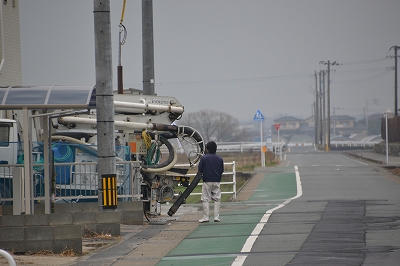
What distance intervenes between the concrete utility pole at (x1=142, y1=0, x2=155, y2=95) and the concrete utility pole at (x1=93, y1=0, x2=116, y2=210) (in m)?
8.32

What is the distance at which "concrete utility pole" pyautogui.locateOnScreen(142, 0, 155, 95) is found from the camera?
23.7 metres

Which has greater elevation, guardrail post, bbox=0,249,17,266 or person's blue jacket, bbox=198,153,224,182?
person's blue jacket, bbox=198,153,224,182

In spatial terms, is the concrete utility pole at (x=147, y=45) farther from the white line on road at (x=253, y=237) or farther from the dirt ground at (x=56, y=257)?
the dirt ground at (x=56, y=257)

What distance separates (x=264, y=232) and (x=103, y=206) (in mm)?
3153

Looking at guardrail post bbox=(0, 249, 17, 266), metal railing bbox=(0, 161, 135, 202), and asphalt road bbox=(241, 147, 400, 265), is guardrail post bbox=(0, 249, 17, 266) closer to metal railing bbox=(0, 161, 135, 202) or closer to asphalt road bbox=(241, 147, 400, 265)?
asphalt road bbox=(241, 147, 400, 265)

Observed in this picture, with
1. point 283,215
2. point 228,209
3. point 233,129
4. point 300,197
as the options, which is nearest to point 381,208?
point 283,215

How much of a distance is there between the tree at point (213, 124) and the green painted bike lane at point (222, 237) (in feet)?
348

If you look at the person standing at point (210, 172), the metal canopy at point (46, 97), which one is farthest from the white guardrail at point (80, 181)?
the metal canopy at point (46, 97)

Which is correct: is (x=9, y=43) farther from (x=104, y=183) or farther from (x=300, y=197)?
(x=104, y=183)

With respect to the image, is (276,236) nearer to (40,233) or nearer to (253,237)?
(253,237)

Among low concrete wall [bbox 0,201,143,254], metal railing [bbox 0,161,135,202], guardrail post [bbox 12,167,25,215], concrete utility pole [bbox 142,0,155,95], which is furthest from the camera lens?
concrete utility pole [bbox 142,0,155,95]

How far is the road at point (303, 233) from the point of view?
12156 millimetres

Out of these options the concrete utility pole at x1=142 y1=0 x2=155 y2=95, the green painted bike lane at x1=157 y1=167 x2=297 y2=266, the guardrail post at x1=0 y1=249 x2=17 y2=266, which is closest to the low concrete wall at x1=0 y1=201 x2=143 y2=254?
the green painted bike lane at x1=157 y1=167 x2=297 y2=266

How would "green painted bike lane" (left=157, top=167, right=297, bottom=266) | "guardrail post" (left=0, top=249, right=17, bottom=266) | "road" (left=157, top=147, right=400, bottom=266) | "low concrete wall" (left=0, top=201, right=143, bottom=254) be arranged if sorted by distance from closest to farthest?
"guardrail post" (left=0, top=249, right=17, bottom=266) < "road" (left=157, top=147, right=400, bottom=266) < "green painted bike lane" (left=157, top=167, right=297, bottom=266) < "low concrete wall" (left=0, top=201, right=143, bottom=254)
